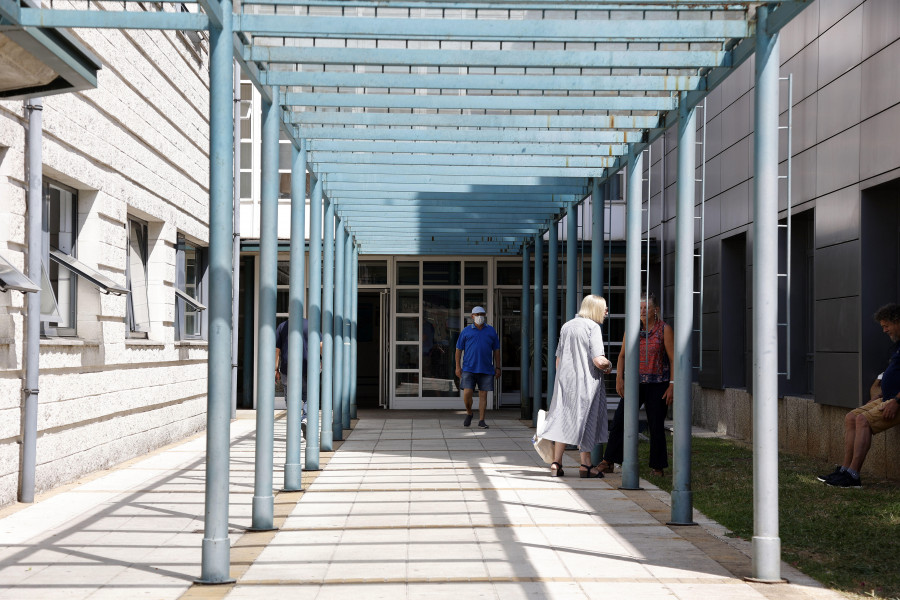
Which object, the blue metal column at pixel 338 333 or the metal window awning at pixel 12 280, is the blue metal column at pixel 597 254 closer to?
the blue metal column at pixel 338 333

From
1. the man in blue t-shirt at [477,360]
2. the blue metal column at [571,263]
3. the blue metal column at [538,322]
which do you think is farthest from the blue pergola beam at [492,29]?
the man in blue t-shirt at [477,360]

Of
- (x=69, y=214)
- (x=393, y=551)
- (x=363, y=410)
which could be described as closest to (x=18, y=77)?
(x=393, y=551)

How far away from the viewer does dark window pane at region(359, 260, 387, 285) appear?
21.6 metres

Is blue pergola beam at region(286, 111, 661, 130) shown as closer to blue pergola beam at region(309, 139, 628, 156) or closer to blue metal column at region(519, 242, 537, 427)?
blue pergola beam at region(309, 139, 628, 156)

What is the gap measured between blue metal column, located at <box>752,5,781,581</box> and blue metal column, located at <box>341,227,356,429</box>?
944 cm

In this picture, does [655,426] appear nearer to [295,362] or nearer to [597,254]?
[597,254]

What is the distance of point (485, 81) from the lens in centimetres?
766

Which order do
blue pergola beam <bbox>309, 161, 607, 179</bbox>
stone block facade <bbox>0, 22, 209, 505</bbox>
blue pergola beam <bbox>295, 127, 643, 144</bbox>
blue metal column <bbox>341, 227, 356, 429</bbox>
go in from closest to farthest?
stone block facade <bbox>0, 22, 209, 505</bbox>
blue pergola beam <bbox>295, 127, 643, 144</bbox>
blue pergola beam <bbox>309, 161, 607, 179</bbox>
blue metal column <bbox>341, 227, 356, 429</bbox>

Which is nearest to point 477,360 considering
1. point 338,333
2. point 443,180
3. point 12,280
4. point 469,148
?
point 338,333

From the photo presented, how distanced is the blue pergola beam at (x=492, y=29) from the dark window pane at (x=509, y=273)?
592 inches

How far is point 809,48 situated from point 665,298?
683 cm

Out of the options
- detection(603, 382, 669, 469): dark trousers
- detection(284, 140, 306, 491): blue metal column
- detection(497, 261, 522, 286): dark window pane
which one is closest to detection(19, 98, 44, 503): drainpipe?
detection(284, 140, 306, 491): blue metal column

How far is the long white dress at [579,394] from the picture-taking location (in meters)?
9.98

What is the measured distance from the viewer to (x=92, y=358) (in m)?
10.4
